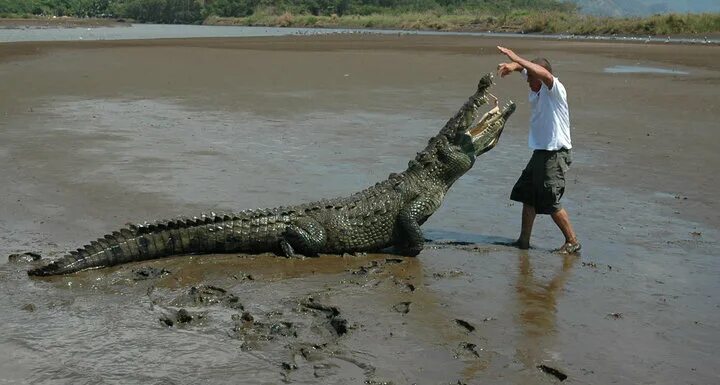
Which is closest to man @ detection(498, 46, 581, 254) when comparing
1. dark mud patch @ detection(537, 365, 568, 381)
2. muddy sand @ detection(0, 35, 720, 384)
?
muddy sand @ detection(0, 35, 720, 384)

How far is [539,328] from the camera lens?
4.88 metres

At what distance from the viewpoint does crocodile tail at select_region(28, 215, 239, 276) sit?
5809mm

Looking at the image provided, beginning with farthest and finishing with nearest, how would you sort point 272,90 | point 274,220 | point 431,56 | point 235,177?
1. point 431,56
2. point 272,90
3. point 235,177
4. point 274,220

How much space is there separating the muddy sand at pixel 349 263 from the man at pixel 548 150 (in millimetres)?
276

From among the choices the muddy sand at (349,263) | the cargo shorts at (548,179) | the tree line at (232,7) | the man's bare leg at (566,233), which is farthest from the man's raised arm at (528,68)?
the tree line at (232,7)

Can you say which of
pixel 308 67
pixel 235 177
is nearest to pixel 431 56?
pixel 308 67

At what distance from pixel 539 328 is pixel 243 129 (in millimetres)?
8259

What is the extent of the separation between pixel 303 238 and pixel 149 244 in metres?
1.18

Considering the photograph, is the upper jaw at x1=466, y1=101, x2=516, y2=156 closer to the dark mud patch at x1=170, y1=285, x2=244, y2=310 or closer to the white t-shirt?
the white t-shirt

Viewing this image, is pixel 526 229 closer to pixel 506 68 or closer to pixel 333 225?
pixel 506 68

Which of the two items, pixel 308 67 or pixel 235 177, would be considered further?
pixel 308 67

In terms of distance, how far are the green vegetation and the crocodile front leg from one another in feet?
126

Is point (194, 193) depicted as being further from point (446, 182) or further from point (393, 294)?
point (393, 294)

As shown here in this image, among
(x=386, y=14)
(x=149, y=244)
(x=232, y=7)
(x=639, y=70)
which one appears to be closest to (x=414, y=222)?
(x=149, y=244)
